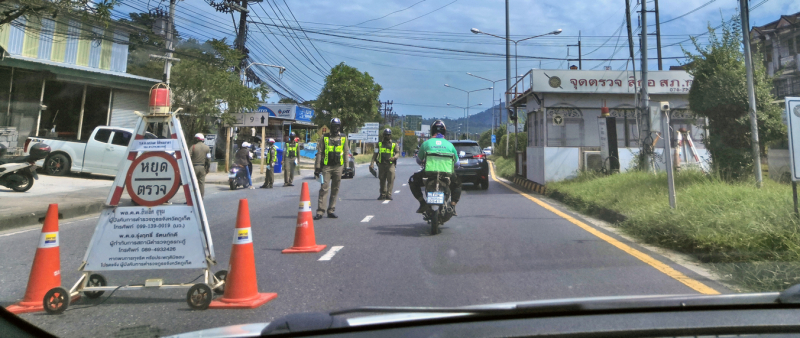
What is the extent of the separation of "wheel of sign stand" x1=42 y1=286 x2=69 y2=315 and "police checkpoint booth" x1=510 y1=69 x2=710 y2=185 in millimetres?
14557

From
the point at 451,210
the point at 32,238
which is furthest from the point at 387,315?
the point at 32,238

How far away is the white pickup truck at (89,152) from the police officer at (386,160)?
8523mm

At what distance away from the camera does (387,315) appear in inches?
97.7

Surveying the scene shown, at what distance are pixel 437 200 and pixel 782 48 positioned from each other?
456 inches

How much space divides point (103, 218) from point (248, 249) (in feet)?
3.89

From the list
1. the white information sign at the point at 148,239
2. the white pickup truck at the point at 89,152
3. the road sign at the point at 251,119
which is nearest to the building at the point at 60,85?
the white pickup truck at the point at 89,152

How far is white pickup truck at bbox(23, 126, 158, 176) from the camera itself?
679 inches

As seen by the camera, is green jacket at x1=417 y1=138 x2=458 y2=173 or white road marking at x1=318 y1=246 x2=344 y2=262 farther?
green jacket at x1=417 y1=138 x2=458 y2=173

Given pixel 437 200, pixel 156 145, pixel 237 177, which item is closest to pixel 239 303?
pixel 156 145

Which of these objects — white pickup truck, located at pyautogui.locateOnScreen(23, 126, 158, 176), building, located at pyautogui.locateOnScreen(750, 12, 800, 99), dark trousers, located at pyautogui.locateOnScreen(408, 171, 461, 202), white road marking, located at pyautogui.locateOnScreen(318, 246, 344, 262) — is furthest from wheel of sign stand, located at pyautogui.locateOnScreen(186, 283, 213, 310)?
white pickup truck, located at pyautogui.locateOnScreen(23, 126, 158, 176)

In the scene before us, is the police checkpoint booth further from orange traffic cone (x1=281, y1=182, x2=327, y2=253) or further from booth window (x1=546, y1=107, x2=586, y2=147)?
orange traffic cone (x1=281, y1=182, x2=327, y2=253)

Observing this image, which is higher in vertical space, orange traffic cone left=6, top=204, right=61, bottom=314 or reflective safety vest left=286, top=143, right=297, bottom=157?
reflective safety vest left=286, top=143, right=297, bottom=157

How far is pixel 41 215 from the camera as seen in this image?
10203mm

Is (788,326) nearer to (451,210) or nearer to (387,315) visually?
(387,315)
